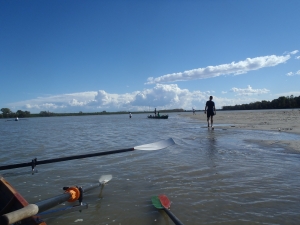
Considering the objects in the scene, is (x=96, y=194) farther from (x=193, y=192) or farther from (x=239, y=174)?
(x=239, y=174)

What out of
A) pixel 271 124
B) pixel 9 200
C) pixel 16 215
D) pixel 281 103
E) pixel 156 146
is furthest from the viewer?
pixel 281 103

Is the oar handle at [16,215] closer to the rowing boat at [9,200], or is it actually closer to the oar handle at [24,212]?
the oar handle at [24,212]

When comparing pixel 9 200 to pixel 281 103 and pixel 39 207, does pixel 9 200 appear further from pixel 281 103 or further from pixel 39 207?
pixel 281 103

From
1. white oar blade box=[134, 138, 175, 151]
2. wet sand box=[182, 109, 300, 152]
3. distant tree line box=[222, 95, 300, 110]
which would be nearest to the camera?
white oar blade box=[134, 138, 175, 151]

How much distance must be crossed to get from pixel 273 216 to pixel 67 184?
447 centimetres

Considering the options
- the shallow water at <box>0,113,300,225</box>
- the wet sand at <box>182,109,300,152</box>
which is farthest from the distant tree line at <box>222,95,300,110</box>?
the shallow water at <box>0,113,300,225</box>

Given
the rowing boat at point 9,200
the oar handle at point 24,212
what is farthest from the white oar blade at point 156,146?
the rowing boat at point 9,200

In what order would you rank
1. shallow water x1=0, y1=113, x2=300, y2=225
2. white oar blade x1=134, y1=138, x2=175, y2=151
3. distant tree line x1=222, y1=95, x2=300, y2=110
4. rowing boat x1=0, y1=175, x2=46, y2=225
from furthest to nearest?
distant tree line x1=222, y1=95, x2=300, y2=110 < white oar blade x1=134, y1=138, x2=175, y2=151 < shallow water x1=0, y1=113, x2=300, y2=225 < rowing boat x1=0, y1=175, x2=46, y2=225

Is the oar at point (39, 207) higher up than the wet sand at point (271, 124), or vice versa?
the oar at point (39, 207)

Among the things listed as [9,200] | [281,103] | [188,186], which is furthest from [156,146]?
[281,103]

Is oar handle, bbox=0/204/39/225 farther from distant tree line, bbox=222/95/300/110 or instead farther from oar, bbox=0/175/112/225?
distant tree line, bbox=222/95/300/110

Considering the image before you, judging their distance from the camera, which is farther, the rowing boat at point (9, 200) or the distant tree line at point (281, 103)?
the distant tree line at point (281, 103)

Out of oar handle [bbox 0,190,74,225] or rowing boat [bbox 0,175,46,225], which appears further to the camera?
rowing boat [bbox 0,175,46,225]

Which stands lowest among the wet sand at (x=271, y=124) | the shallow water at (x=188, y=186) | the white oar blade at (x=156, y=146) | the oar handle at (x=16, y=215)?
the shallow water at (x=188, y=186)
